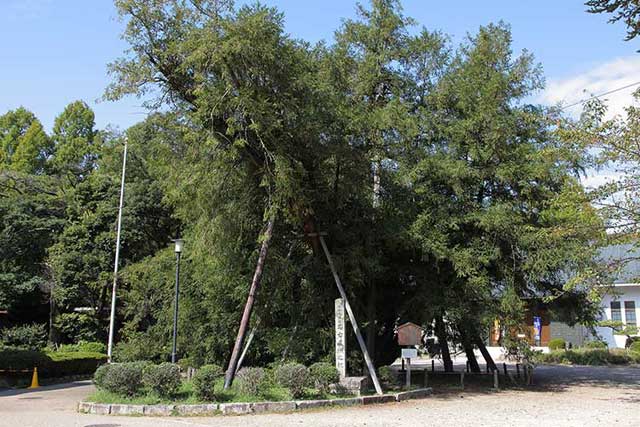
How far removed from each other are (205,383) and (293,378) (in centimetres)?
193

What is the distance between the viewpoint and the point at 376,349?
19109 millimetres

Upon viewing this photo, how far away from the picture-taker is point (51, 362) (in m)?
19.9

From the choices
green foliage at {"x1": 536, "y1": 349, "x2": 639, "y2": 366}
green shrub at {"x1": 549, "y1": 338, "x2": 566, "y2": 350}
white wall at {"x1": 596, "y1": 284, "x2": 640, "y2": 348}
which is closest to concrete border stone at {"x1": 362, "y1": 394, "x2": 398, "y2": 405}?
green foliage at {"x1": 536, "y1": 349, "x2": 639, "y2": 366}

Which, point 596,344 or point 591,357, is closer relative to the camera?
point 591,357

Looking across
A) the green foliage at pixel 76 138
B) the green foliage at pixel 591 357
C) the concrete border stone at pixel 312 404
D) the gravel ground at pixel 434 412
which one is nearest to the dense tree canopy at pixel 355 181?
the gravel ground at pixel 434 412

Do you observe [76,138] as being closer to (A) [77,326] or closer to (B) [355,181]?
(A) [77,326]

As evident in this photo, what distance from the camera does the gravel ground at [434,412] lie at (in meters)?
10.4

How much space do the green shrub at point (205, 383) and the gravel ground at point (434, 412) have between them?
106cm

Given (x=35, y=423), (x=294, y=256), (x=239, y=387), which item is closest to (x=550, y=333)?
(x=294, y=256)

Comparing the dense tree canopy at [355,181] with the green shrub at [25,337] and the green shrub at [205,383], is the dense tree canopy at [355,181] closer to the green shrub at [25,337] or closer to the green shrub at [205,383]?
the green shrub at [205,383]

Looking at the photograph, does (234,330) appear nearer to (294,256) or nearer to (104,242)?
(294,256)

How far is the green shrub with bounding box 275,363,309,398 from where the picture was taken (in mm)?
12523

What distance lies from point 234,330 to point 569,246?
10.5 metres

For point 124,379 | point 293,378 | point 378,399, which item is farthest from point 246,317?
point 378,399
